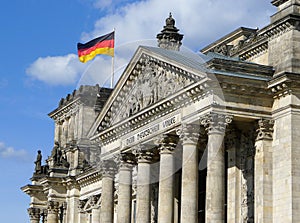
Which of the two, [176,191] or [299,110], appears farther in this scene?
[176,191]

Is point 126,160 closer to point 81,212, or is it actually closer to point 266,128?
point 266,128

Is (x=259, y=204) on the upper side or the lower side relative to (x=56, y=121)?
lower

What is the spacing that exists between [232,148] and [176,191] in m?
8.26

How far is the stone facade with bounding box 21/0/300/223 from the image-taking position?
44281mm

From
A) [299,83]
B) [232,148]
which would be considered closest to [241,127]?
[232,148]

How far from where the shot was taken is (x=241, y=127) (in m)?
47.7

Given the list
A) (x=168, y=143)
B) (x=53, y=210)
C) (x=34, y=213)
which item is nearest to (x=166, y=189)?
(x=168, y=143)

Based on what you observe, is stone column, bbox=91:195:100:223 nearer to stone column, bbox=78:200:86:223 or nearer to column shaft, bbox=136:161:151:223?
stone column, bbox=78:200:86:223

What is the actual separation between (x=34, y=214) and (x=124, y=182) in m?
31.4

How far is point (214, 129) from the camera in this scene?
147 feet

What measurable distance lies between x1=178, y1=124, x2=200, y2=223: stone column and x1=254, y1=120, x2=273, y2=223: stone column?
3.29m

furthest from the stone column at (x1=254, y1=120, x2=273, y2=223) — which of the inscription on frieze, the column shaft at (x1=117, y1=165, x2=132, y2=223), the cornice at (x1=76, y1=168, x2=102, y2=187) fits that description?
the cornice at (x1=76, y1=168, x2=102, y2=187)

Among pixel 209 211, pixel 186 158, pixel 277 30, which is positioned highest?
pixel 277 30

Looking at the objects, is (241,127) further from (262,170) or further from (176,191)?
(176,191)
